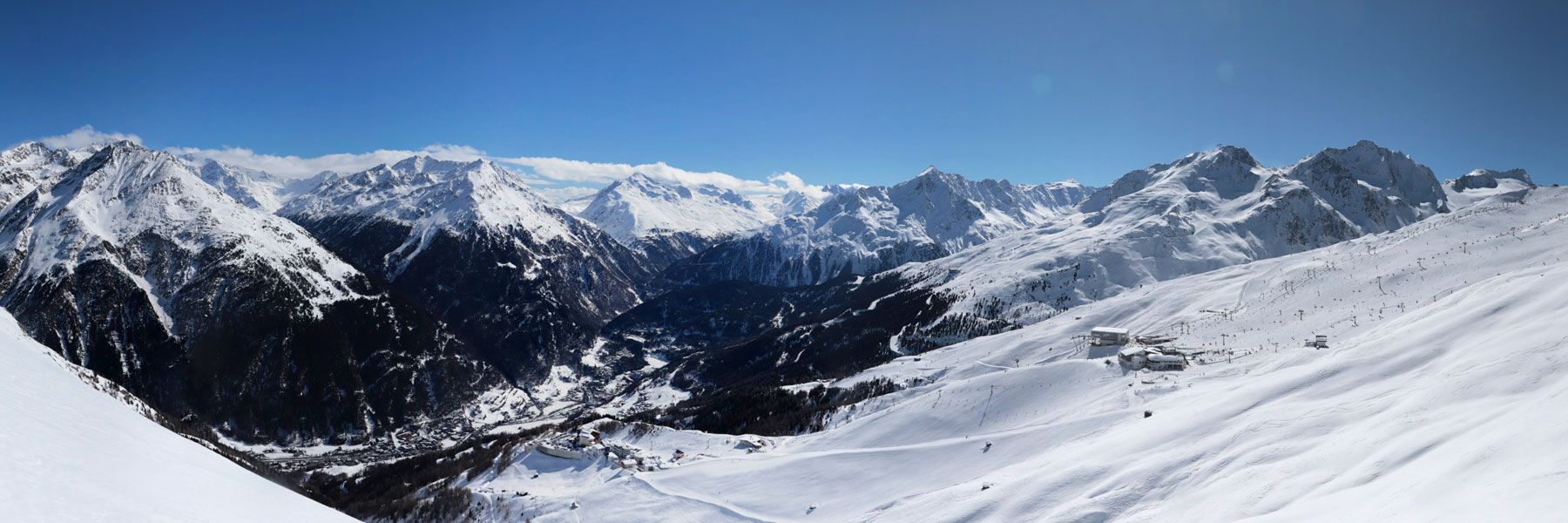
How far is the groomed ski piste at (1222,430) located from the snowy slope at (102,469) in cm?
4304

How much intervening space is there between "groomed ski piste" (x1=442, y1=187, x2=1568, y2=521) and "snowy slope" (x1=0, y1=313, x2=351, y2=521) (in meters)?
43.0

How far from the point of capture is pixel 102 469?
62.4 feet

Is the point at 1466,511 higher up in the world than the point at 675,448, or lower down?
higher up

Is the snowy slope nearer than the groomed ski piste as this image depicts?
Yes

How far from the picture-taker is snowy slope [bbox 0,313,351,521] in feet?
52.9

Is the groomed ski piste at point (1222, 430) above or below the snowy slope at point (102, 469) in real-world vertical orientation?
below

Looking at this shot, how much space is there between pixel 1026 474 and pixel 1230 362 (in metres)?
56.1

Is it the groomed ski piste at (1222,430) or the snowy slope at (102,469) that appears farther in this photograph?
the groomed ski piste at (1222,430)

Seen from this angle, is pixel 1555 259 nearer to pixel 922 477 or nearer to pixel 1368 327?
pixel 1368 327

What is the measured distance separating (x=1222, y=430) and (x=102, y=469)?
70.5 metres

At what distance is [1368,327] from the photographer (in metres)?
97.5

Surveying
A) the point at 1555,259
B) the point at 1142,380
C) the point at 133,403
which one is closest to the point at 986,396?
the point at 1142,380

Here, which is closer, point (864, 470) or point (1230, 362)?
point (864, 470)

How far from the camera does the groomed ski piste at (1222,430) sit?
112 feet
